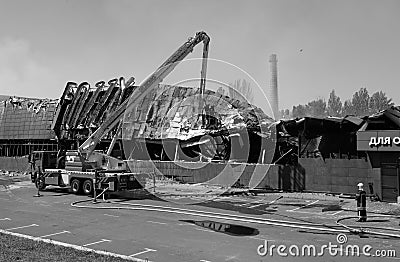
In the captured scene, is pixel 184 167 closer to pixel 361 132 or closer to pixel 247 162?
pixel 247 162

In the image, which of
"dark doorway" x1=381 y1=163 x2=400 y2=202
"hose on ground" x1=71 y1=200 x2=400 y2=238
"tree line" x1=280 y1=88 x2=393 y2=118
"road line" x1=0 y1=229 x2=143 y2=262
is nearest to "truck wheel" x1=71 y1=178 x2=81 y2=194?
"hose on ground" x1=71 y1=200 x2=400 y2=238

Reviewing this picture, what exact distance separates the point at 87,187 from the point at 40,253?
16015 mm

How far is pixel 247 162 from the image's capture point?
3488 centimetres

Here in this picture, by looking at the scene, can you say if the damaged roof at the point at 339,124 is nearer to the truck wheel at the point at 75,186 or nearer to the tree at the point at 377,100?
the truck wheel at the point at 75,186

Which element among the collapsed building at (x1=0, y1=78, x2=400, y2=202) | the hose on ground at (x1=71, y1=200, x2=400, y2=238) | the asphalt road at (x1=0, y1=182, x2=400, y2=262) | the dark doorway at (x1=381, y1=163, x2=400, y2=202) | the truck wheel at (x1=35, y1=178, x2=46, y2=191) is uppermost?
the collapsed building at (x1=0, y1=78, x2=400, y2=202)

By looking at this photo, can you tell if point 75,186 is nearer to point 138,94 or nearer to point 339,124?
point 138,94

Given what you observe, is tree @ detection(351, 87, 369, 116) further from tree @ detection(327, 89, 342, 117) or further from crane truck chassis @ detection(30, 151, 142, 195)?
crane truck chassis @ detection(30, 151, 142, 195)

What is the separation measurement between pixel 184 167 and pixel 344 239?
79.7ft

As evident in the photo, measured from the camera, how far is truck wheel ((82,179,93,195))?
2683 centimetres

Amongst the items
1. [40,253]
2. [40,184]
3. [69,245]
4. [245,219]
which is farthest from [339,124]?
[40,253]

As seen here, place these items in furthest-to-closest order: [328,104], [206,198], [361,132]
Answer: [328,104] < [206,198] < [361,132]

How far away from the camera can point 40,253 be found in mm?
11359

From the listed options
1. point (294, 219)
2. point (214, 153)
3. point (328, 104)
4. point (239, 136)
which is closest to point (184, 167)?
point (214, 153)

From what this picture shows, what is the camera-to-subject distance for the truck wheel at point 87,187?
26.8 m
